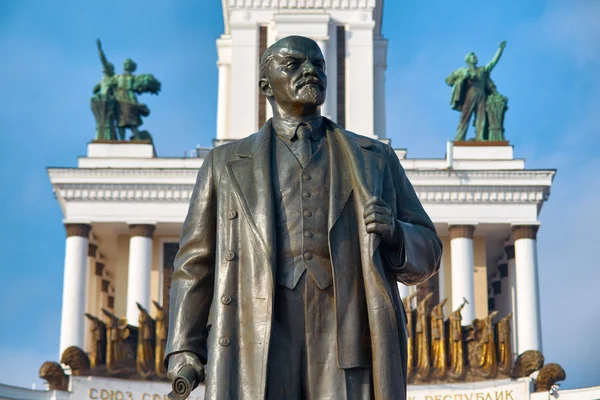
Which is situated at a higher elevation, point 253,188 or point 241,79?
point 241,79

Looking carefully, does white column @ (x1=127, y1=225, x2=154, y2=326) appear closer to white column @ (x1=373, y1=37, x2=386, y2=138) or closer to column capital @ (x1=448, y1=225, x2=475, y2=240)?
white column @ (x1=373, y1=37, x2=386, y2=138)

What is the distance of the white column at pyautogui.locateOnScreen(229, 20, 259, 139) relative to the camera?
4544 cm

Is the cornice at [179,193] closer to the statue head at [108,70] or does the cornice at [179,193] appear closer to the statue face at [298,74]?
the statue head at [108,70]

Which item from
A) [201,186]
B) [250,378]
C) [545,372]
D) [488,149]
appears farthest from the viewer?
[488,149]

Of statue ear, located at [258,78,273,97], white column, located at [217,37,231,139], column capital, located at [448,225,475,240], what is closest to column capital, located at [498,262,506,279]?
column capital, located at [448,225,475,240]

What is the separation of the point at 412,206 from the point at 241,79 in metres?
40.4

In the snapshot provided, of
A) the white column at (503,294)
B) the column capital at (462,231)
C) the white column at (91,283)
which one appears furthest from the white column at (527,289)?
the white column at (91,283)

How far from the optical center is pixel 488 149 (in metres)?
45.1

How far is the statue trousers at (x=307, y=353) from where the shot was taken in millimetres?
5859

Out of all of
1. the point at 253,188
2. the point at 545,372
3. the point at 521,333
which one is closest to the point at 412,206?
the point at 253,188

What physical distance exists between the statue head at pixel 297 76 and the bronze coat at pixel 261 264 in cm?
15

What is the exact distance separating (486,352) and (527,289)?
5.53m

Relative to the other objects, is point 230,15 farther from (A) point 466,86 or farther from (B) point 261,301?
(B) point 261,301

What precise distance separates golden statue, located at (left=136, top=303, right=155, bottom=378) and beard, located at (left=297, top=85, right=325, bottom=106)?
3158 centimetres
